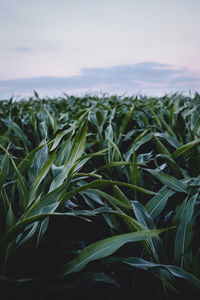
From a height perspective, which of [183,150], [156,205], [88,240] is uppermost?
[183,150]

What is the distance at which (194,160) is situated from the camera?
117 cm

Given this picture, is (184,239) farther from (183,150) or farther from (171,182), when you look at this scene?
(183,150)

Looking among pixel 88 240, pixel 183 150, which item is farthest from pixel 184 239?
pixel 183 150

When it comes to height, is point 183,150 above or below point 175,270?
above

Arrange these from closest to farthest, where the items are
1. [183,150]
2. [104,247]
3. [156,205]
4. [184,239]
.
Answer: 1. [104,247]
2. [184,239]
3. [156,205]
4. [183,150]

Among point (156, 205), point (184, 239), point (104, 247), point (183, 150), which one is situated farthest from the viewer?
point (183, 150)

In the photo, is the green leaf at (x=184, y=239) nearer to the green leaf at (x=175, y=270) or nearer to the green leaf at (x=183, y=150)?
the green leaf at (x=175, y=270)

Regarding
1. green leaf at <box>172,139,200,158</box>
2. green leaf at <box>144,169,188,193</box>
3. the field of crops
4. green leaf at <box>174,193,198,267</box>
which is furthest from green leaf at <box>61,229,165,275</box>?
green leaf at <box>172,139,200,158</box>

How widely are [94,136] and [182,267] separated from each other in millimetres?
1021

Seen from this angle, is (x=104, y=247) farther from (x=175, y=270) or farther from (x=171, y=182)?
(x=171, y=182)

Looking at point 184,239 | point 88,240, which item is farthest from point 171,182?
point 88,240

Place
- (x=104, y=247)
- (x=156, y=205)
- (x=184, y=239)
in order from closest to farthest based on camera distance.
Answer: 1. (x=104, y=247)
2. (x=184, y=239)
3. (x=156, y=205)

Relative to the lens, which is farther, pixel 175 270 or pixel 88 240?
pixel 88 240

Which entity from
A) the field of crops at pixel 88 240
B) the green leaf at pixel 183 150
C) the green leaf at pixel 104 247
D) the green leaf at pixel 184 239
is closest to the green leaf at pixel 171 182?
the field of crops at pixel 88 240
